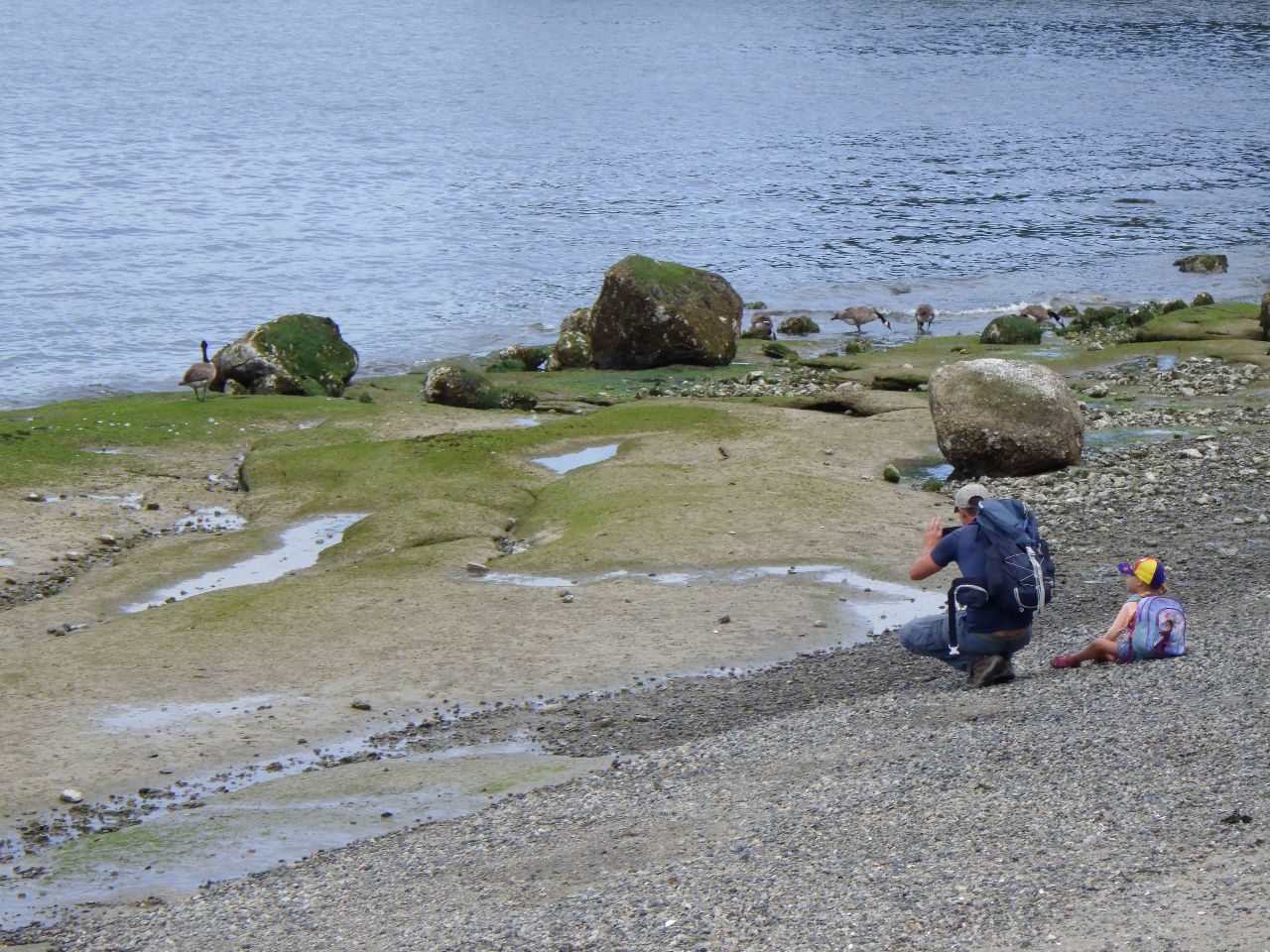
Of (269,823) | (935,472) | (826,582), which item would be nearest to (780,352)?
(935,472)

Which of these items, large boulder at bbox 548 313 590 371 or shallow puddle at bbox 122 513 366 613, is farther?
large boulder at bbox 548 313 590 371

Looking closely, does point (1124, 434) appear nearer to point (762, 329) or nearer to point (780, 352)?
point (780, 352)

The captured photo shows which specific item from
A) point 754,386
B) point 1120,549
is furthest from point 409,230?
point 1120,549

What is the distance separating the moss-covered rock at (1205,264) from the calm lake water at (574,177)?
1.74 metres

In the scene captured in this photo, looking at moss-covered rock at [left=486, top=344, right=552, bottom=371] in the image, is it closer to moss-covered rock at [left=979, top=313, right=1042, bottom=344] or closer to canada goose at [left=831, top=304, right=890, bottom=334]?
canada goose at [left=831, top=304, right=890, bottom=334]

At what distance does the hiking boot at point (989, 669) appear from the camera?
19.0m

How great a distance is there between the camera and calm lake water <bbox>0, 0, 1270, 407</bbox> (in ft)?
209

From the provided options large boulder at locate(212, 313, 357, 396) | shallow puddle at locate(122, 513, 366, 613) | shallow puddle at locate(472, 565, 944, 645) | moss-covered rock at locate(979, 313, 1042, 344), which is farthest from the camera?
moss-covered rock at locate(979, 313, 1042, 344)

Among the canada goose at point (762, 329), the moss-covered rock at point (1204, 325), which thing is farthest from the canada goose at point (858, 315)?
the moss-covered rock at point (1204, 325)

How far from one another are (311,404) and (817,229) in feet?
139

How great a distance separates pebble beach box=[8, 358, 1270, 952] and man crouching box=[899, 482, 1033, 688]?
1.25 feet

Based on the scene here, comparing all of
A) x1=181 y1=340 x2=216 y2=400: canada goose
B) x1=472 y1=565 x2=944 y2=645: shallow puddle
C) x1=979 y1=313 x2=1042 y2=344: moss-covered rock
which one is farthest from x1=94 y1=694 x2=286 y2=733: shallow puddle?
x1=979 y1=313 x2=1042 y2=344: moss-covered rock

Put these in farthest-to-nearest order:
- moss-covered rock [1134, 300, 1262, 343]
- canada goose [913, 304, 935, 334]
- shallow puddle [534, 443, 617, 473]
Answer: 1. canada goose [913, 304, 935, 334]
2. moss-covered rock [1134, 300, 1262, 343]
3. shallow puddle [534, 443, 617, 473]

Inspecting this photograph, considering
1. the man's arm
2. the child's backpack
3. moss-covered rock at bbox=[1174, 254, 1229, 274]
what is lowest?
moss-covered rock at bbox=[1174, 254, 1229, 274]
